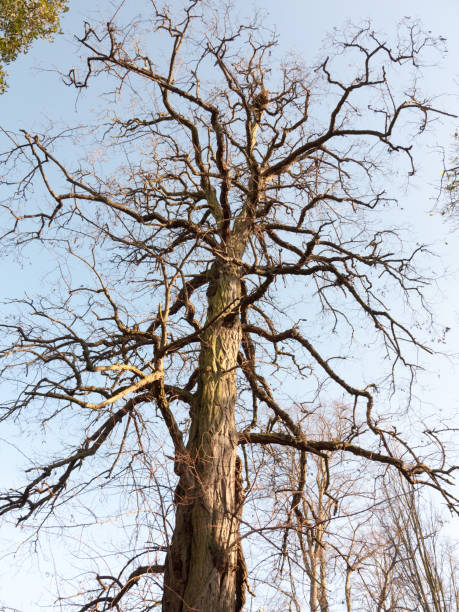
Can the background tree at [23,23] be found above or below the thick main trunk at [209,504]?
above

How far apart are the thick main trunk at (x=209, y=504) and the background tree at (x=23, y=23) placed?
519cm

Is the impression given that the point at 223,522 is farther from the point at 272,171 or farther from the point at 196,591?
the point at 272,171

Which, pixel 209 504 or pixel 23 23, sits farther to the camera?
pixel 23 23

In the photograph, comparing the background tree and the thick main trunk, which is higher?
the background tree

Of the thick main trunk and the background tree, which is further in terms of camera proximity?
the background tree

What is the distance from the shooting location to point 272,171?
237 inches

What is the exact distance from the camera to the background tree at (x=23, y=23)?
7.04m

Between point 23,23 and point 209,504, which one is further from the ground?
point 23,23

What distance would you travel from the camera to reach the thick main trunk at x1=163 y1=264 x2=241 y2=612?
344 centimetres

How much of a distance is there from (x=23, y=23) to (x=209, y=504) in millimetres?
6811

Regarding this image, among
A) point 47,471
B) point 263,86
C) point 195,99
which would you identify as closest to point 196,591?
point 47,471

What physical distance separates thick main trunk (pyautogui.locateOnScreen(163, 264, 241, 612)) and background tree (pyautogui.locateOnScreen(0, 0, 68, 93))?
5.19 m

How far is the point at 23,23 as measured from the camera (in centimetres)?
709

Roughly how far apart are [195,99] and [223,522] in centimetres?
436
